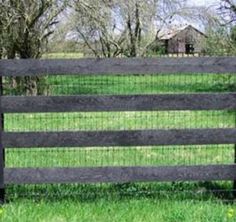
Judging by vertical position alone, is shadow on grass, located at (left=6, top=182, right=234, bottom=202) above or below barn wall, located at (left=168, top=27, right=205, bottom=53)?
below

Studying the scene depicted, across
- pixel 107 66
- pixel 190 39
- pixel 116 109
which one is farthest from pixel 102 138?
pixel 190 39

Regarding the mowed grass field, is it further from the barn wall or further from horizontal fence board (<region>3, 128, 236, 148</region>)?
the barn wall

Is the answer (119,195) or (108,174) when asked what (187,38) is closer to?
(119,195)

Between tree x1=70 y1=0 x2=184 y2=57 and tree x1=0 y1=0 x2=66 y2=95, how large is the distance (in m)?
0.96

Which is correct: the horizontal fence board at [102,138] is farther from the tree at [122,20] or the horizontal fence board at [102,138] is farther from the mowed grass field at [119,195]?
the tree at [122,20]

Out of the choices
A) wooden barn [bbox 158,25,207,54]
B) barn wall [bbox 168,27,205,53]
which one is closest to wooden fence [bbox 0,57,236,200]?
wooden barn [bbox 158,25,207,54]

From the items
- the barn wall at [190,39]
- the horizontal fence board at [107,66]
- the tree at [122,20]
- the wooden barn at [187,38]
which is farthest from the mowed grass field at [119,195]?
the barn wall at [190,39]

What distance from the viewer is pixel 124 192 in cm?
646

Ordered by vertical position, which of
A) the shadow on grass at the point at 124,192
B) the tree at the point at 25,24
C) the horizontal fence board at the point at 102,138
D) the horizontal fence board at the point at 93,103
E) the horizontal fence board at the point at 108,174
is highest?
the tree at the point at 25,24

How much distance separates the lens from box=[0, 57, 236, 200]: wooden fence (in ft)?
19.5

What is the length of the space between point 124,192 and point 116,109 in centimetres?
107

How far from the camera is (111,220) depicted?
5.43m

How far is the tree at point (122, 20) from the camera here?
1938 centimetres

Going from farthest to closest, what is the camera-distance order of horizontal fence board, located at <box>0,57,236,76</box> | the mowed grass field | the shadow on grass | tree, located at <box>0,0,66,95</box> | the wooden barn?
the wooden barn < tree, located at <box>0,0,66,95</box> < the shadow on grass < horizontal fence board, located at <box>0,57,236,76</box> < the mowed grass field
